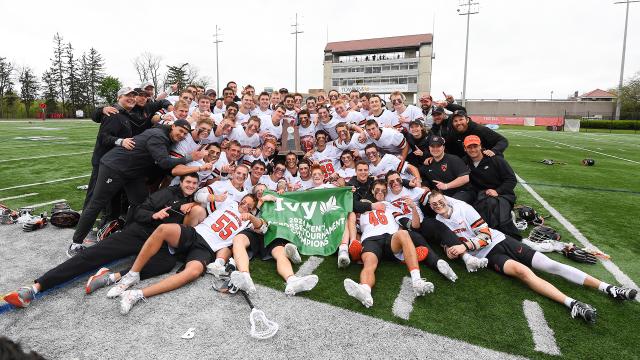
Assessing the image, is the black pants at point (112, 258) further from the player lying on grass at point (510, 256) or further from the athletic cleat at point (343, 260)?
the player lying on grass at point (510, 256)

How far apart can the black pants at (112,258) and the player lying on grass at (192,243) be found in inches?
4.5

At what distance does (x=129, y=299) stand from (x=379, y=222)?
2968mm

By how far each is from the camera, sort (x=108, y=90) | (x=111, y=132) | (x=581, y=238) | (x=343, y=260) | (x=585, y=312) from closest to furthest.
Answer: (x=585, y=312) → (x=343, y=260) → (x=111, y=132) → (x=581, y=238) → (x=108, y=90)

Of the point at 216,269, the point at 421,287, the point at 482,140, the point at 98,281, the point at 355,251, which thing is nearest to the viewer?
the point at 421,287

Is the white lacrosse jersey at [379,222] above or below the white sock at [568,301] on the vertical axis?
above

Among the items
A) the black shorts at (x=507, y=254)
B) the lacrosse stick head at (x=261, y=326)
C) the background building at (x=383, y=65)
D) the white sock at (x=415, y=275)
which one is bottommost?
the lacrosse stick head at (x=261, y=326)

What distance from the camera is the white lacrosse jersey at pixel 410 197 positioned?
5.02 m

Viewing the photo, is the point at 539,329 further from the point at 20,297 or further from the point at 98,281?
the point at 20,297

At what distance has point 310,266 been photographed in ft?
14.6

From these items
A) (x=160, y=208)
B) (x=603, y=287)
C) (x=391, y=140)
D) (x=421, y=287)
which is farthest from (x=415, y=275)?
(x=160, y=208)

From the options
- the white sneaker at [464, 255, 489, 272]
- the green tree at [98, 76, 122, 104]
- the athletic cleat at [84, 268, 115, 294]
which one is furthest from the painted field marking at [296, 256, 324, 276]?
the green tree at [98, 76, 122, 104]

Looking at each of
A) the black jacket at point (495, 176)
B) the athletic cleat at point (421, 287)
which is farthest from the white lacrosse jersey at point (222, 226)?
the black jacket at point (495, 176)

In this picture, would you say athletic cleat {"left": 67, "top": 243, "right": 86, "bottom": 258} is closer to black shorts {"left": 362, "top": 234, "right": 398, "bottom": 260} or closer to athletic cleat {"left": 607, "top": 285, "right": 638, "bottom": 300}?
black shorts {"left": 362, "top": 234, "right": 398, "bottom": 260}

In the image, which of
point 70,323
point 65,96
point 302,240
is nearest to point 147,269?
point 70,323
